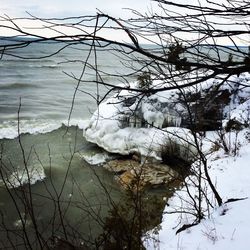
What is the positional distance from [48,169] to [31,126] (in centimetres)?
538

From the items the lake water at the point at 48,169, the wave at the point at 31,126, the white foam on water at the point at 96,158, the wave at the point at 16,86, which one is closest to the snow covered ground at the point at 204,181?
the white foam on water at the point at 96,158

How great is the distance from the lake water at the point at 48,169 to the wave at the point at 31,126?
0.4 inches

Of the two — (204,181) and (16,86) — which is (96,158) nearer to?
(204,181)

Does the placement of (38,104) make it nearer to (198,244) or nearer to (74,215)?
(74,215)

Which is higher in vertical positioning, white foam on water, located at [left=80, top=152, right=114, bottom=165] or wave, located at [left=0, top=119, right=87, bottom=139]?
white foam on water, located at [left=80, top=152, right=114, bottom=165]

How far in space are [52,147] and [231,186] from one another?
26.8 ft

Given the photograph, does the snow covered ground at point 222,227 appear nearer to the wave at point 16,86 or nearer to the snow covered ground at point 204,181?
the snow covered ground at point 204,181

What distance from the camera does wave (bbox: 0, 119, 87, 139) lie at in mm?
14359

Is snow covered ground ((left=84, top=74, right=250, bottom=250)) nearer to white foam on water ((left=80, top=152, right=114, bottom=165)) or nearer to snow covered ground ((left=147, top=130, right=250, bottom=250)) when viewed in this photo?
snow covered ground ((left=147, top=130, right=250, bottom=250))

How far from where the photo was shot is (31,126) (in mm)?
15492

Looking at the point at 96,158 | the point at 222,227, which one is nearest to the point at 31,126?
the point at 96,158

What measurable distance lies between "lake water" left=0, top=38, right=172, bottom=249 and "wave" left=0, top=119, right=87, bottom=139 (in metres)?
0.01

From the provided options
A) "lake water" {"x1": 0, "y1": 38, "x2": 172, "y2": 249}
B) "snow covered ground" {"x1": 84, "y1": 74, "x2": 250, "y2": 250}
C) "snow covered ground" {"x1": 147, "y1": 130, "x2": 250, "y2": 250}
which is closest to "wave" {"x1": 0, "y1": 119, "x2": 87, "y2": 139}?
"lake water" {"x1": 0, "y1": 38, "x2": 172, "y2": 249}

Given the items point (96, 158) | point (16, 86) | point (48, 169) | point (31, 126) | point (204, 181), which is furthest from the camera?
point (16, 86)
